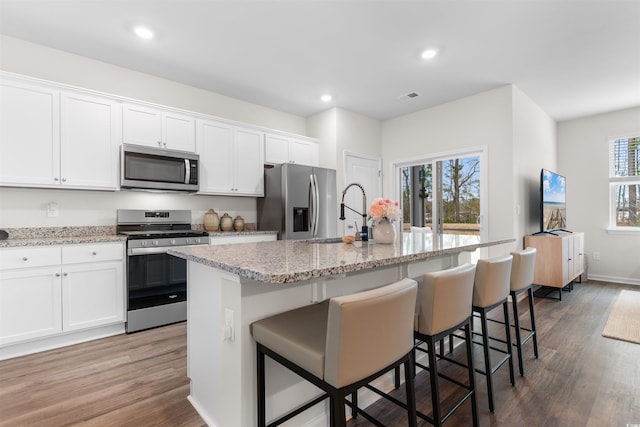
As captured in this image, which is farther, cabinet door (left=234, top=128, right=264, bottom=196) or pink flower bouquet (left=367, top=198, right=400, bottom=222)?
cabinet door (left=234, top=128, right=264, bottom=196)

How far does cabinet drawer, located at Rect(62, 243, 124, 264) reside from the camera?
104 inches

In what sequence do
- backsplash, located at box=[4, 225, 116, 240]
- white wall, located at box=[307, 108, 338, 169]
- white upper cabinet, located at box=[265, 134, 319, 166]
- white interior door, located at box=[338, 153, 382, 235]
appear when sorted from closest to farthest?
1. backsplash, located at box=[4, 225, 116, 240]
2. white upper cabinet, located at box=[265, 134, 319, 166]
3. white wall, located at box=[307, 108, 338, 169]
4. white interior door, located at box=[338, 153, 382, 235]

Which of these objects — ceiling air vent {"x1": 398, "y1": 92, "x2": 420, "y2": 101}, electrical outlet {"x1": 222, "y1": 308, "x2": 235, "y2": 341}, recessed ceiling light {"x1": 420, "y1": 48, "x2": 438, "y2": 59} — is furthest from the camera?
ceiling air vent {"x1": 398, "y1": 92, "x2": 420, "y2": 101}

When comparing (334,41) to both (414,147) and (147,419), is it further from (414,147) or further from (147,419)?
(147,419)

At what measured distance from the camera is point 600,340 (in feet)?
9.02

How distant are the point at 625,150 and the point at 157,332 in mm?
7097

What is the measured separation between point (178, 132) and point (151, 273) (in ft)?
5.10

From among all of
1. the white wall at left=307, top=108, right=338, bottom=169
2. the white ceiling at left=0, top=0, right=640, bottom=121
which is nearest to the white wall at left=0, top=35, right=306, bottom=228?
the white ceiling at left=0, top=0, right=640, bottom=121

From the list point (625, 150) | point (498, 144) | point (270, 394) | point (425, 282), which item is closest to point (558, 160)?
point (625, 150)

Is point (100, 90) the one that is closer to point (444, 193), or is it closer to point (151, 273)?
point (151, 273)

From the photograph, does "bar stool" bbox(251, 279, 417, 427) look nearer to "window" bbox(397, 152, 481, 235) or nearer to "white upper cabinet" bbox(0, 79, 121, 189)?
"white upper cabinet" bbox(0, 79, 121, 189)

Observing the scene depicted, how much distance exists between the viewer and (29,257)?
8.13 ft

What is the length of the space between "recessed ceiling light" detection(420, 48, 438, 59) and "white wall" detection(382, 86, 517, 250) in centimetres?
140

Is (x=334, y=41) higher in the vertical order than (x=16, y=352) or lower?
higher
